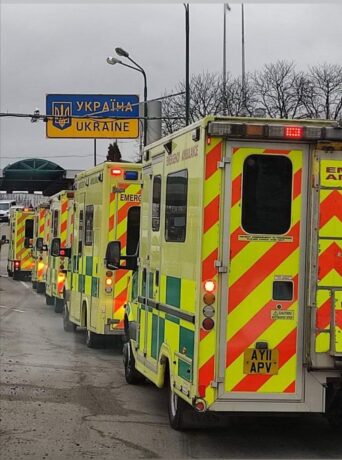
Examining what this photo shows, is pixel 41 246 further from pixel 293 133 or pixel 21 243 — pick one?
pixel 293 133

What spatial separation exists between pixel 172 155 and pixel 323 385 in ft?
8.29

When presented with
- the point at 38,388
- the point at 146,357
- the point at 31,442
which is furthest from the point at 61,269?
the point at 31,442

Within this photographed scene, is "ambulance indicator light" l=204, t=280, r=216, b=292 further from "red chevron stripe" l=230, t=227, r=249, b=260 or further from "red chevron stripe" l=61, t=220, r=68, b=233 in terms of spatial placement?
"red chevron stripe" l=61, t=220, r=68, b=233

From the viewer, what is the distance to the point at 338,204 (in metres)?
6.24

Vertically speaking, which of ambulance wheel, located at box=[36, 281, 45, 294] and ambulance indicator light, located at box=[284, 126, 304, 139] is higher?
ambulance indicator light, located at box=[284, 126, 304, 139]

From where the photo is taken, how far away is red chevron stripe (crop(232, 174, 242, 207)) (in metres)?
6.19

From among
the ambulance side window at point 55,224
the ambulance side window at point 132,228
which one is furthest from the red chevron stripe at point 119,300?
the ambulance side window at point 55,224

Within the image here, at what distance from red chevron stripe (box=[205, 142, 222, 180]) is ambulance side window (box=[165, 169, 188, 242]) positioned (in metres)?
0.53

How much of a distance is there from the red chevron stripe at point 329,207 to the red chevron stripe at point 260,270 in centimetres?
21

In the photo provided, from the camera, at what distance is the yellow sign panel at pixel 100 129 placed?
1051 inches

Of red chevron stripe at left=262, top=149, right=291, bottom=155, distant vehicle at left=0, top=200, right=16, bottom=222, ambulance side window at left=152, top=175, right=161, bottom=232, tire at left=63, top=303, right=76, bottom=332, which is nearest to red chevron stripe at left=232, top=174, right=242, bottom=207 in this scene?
red chevron stripe at left=262, top=149, right=291, bottom=155

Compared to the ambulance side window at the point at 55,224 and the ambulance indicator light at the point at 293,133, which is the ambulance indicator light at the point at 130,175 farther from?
the ambulance side window at the point at 55,224

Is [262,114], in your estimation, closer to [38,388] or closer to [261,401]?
[261,401]

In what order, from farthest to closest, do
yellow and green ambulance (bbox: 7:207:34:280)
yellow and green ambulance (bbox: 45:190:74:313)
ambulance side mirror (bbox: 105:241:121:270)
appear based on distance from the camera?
yellow and green ambulance (bbox: 7:207:34:280) < yellow and green ambulance (bbox: 45:190:74:313) < ambulance side mirror (bbox: 105:241:121:270)
